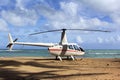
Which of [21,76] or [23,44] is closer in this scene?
[21,76]

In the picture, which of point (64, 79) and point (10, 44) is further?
point (10, 44)

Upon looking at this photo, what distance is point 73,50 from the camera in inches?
1474

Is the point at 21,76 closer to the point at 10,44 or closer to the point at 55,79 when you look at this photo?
the point at 55,79

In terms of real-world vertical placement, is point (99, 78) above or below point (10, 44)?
below

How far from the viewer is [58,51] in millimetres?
36312

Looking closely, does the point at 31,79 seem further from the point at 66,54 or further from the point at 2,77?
the point at 66,54

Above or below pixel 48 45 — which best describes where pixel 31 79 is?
below

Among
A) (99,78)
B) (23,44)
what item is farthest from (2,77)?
(23,44)

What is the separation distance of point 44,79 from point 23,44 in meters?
20.6

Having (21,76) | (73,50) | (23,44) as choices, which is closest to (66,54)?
(73,50)

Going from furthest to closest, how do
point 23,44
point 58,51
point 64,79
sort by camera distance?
point 23,44 < point 58,51 < point 64,79

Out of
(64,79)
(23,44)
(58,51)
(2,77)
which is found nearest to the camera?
(64,79)

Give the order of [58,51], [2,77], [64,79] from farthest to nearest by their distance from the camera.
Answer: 1. [58,51]
2. [2,77]
3. [64,79]

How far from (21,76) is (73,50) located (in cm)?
1678
